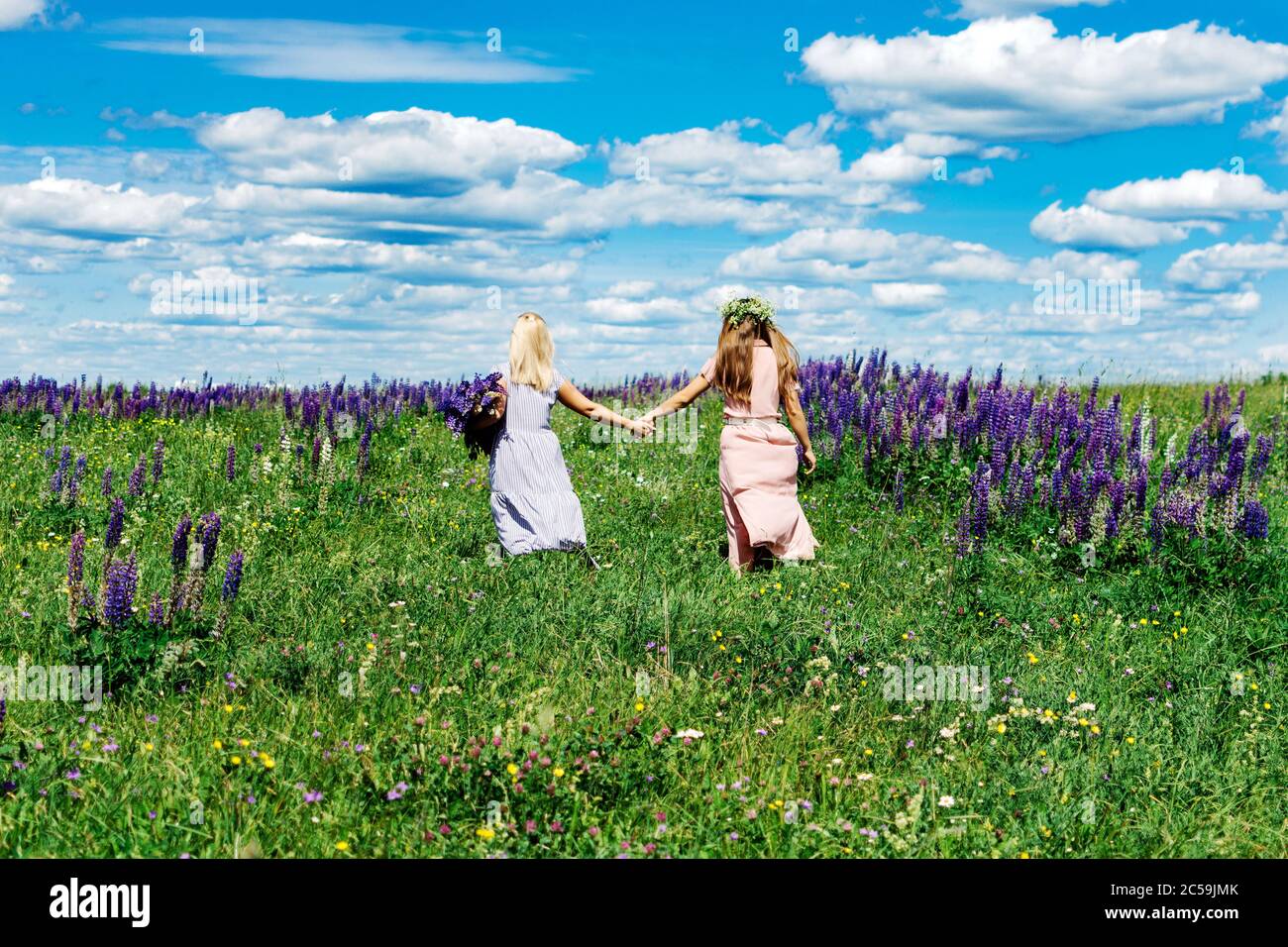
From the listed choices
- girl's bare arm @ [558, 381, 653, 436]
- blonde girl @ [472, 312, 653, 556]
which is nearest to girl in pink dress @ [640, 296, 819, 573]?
girl's bare arm @ [558, 381, 653, 436]

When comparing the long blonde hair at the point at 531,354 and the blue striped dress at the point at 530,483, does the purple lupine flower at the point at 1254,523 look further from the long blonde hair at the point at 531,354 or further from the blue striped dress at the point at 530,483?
the long blonde hair at the point at 531,354

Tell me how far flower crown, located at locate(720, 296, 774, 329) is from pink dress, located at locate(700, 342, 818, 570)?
230 mm

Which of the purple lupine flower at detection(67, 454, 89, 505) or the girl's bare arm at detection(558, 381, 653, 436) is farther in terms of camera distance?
the purple lupine flower at detection(67, 454, 89, 505)

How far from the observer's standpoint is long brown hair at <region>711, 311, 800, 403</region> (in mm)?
9289

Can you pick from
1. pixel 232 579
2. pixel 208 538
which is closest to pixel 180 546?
pixel 208 538

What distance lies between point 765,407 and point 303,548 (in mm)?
3947

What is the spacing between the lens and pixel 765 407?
9391mm

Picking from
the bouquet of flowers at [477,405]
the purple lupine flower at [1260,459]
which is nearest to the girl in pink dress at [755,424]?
the bouquet of flowers at [477,405]

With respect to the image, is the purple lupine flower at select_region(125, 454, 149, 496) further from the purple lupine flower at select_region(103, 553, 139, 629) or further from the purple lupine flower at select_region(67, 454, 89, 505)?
the purple lupine flower at select_region(103, 553, 139, 629)

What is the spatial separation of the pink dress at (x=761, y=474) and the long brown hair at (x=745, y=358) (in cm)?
6

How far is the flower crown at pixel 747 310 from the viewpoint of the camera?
30.7 feet

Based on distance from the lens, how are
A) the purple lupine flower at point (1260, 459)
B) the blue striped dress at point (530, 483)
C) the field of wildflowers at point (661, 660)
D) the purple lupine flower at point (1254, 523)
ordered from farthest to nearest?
the purple lupine flower at point (1260, 459) < the purple lupine flower at point (1254, 523) < the blue striped dress at point (530, 483) < the field of wildflowers at point (661, 660)

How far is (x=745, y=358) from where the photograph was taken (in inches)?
365
